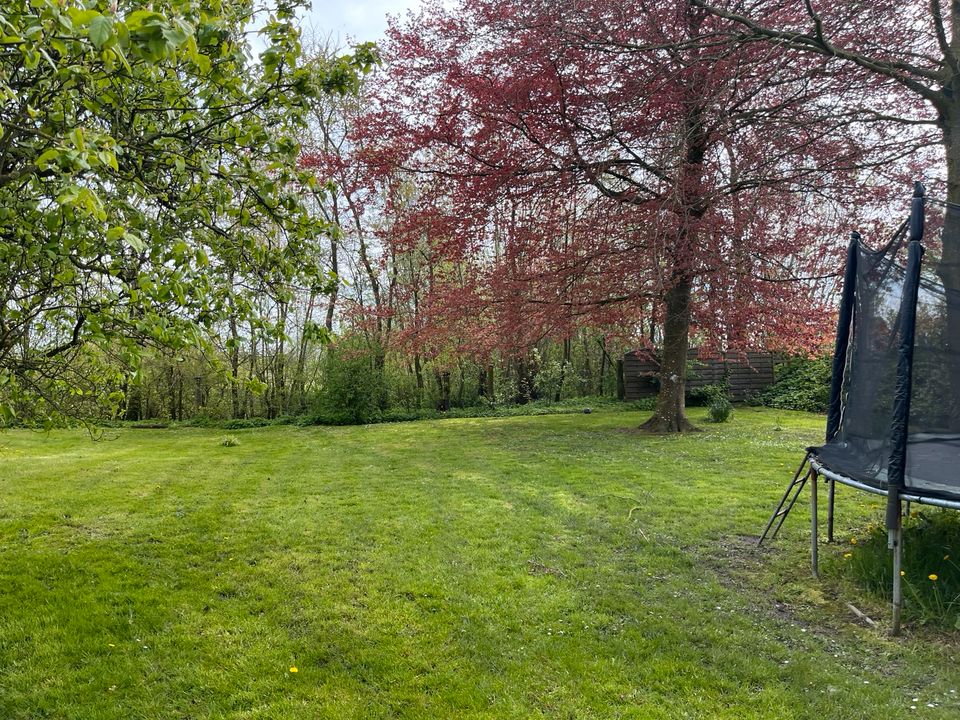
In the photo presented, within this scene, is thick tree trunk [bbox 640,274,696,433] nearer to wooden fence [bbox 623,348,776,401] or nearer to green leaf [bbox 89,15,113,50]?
wooden fence [bbox 623,348,776,401]

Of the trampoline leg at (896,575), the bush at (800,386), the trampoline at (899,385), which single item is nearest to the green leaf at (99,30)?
the trampoline at (899,385)

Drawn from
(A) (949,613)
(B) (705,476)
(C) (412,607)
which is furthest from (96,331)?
(B) (705,476)

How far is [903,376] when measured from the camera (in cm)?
298

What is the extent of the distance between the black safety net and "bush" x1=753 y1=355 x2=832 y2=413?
33.2ft

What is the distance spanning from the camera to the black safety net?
2.96m

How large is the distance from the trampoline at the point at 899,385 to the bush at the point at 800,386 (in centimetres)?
1006

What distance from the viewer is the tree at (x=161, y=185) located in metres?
2.38

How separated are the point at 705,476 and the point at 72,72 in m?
6.52

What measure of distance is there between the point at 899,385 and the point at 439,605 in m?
2.83

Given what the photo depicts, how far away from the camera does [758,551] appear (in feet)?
13.8

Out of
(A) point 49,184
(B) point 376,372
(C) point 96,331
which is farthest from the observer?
(B) point 376,372

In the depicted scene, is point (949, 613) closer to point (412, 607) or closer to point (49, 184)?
point (412, 607)

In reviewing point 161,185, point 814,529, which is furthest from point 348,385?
point 814,529

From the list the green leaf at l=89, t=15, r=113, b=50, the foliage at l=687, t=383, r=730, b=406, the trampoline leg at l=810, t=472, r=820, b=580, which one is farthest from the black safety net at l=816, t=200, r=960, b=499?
the foliage at l=687, t=383, r=730, b=406
